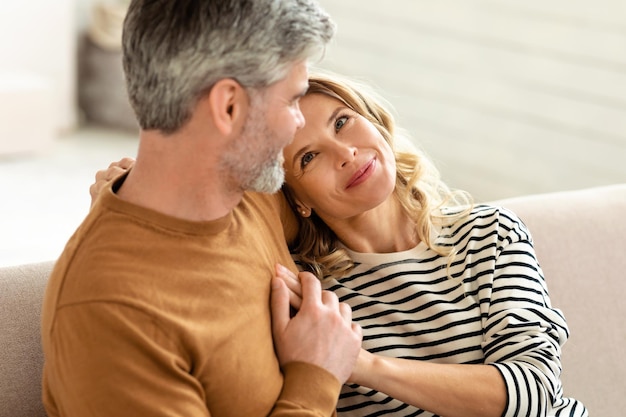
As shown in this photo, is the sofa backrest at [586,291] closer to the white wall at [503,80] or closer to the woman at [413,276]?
the woman at [413,276]

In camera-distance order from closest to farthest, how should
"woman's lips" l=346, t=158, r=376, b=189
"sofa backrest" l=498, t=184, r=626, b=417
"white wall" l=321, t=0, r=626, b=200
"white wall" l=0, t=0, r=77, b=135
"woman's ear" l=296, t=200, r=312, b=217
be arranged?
"woman's lips" l=346, t=158, r=376, b=189
"woman's ear" l=296, t=200, r=312, b=217
"sofa backrest" l=498, t=184, r=626, b=417
"white wall" l=321, t=0, r=626, b=200
"white wall" l=0, t=0, r=77, b=135

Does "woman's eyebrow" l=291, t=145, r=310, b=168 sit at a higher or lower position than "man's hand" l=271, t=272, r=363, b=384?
higher

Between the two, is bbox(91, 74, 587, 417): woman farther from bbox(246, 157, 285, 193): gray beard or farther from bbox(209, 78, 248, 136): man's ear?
bbox(209, 78, 248, 136): man's ear

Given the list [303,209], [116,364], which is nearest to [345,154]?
[303,209]

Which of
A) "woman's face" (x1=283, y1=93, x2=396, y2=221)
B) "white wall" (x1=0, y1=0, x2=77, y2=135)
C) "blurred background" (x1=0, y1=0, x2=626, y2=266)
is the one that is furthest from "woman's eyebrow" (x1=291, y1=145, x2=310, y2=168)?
"white wall" (x1=0, y1=0, x2=77, y2=135)

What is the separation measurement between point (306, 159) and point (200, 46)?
516 millimetres

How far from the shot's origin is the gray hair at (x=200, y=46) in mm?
1322

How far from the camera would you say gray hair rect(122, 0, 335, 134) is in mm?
1322

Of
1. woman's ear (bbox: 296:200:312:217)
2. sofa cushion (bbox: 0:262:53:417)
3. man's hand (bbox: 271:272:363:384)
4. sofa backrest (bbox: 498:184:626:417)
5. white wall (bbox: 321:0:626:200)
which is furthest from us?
white wall (bbox: 321:0:626:200)

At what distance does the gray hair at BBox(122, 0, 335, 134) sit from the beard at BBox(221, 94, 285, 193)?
0.05m

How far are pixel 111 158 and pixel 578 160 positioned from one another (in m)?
2.55

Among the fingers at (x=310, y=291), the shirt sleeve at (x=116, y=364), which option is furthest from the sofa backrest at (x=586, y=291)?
the shirt sleeve at (x=116, y=364)

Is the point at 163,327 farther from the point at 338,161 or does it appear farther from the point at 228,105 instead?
the point at 338,161

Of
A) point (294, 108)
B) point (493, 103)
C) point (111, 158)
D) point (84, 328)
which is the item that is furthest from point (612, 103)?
point (84, 328)
